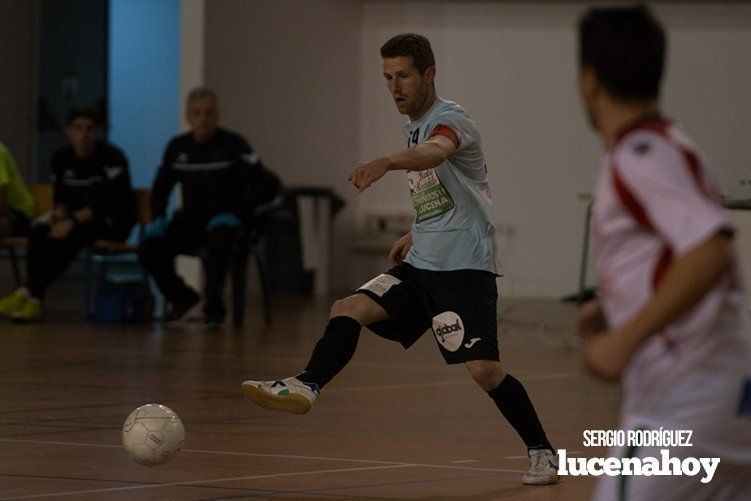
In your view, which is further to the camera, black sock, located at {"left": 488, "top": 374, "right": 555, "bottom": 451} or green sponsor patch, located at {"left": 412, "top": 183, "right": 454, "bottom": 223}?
green sponsor patch, located at {"left": 412, "top": 183, "right": 454, "bottom": 223}

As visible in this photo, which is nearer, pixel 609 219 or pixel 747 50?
pixel 609 219

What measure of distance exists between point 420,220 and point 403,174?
1134cm

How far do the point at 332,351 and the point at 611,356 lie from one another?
236cm

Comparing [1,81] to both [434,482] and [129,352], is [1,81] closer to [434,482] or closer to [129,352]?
[129,352]

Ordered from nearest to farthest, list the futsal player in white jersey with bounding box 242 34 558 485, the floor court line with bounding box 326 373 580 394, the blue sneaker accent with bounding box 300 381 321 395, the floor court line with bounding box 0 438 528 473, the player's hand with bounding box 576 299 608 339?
the player's hand with bounding box 576 299 608 339, the blue sneaker accent with bounding box 300 381 321 395, the futsal player in white jersey with bounding box 242 34 558 485, the floor court line with bounding box 0 438 528 473, the floor court line with bounding box 326 373 580 394

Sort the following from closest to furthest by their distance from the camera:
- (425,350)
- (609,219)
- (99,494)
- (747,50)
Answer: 1. (609,219)
2. (99,494)
3. (425,350)
4. (747,50)

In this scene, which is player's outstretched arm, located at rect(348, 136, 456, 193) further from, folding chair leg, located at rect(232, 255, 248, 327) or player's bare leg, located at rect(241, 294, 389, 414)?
folding chair leg, located at rect(232, 255, 248, 327)

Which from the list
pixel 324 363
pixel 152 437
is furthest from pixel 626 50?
pixel 152 437

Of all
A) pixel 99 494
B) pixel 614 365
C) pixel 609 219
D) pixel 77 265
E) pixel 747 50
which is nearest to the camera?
pixel 614 365

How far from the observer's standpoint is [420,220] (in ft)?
15.6

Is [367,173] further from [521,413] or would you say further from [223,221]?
[223,221]

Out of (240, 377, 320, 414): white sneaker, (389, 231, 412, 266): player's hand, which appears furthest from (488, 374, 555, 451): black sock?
(240, 377, 320, 414): white sneaker

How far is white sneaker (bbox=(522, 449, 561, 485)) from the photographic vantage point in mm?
4559

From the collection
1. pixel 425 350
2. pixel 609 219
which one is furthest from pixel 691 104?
pixel 609 219
